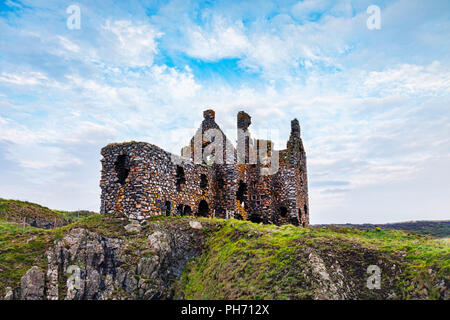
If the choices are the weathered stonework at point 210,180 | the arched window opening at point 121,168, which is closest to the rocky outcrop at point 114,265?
the weathered stonework at point 210,180

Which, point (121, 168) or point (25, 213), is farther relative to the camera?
point (25, 213)

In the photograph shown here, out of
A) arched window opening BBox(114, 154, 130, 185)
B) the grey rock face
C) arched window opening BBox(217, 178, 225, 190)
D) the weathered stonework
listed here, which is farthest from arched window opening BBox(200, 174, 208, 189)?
the grey rock face

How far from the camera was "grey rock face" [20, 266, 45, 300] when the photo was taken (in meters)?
12.4

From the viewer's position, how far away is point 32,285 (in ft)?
41.6

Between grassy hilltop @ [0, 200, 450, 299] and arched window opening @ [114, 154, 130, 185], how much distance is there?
2928 mm

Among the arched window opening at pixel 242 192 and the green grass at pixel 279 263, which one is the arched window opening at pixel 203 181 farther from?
the green grass at pixel 279 263

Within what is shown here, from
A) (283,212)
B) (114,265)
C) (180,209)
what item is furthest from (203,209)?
(114,265)

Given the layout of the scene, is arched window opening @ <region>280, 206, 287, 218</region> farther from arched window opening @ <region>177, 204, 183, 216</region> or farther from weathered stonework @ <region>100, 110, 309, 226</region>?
arched window opening @ <region>177, 204, 183, 216</region>

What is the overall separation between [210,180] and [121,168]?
8020mm

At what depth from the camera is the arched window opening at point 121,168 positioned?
20.2m

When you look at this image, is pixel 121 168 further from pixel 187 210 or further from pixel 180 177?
pixel 187 210
